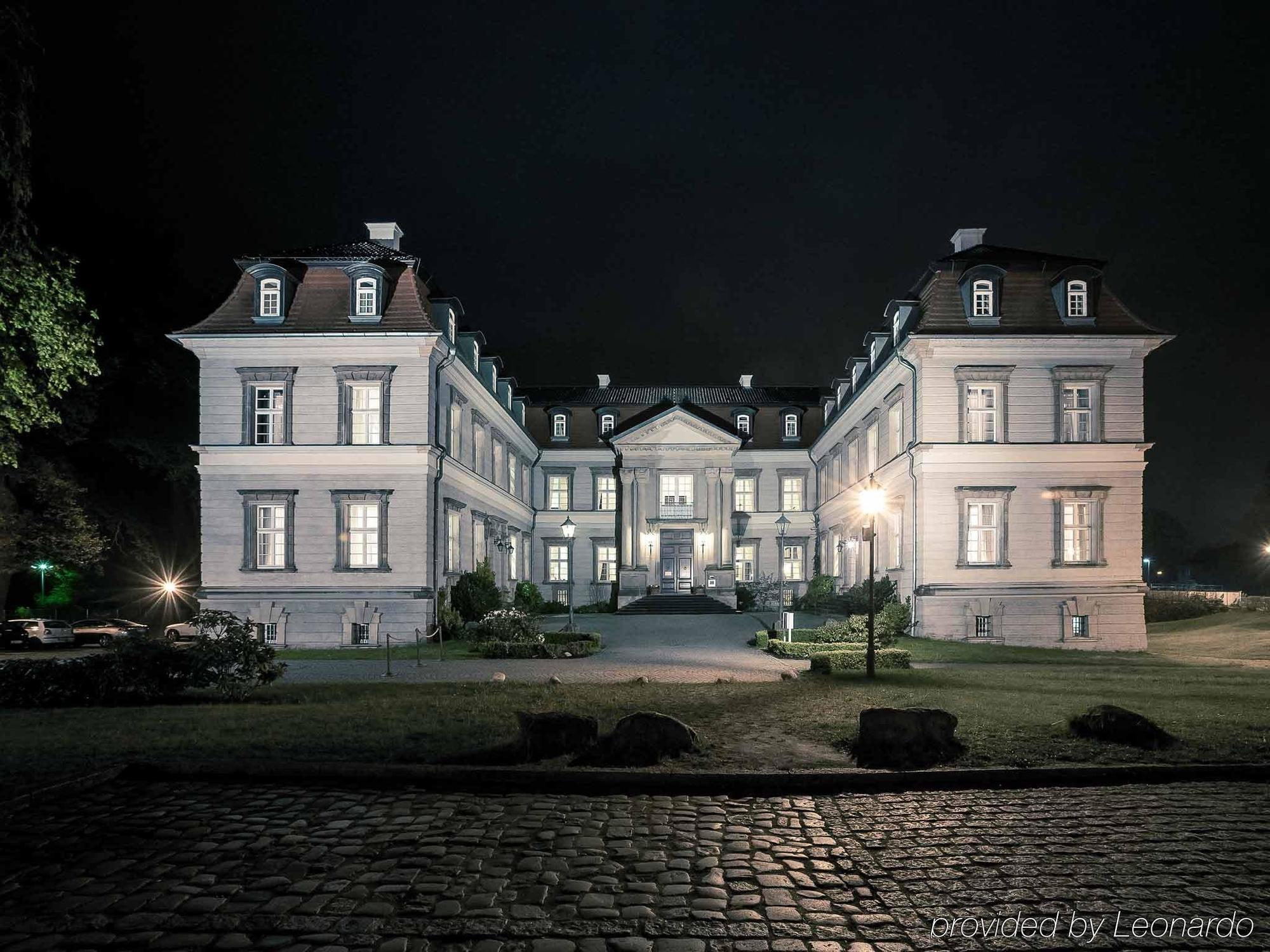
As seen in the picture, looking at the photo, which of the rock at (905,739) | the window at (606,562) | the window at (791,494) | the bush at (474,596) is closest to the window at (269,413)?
the bush at (474,596)

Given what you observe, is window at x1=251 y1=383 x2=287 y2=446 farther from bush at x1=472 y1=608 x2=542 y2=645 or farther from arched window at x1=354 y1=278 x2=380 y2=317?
bush at x1=472 y1=608 x2=542 y2=645

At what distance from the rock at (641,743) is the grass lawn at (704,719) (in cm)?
26

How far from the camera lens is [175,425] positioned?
1321 inches

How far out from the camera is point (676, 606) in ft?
124

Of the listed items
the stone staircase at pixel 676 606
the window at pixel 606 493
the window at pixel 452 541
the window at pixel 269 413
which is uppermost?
the window at pixel 269 413

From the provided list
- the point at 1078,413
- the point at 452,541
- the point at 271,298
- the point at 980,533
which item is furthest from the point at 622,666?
the point at 1078,413

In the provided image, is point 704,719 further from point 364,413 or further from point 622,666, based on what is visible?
point 364,413

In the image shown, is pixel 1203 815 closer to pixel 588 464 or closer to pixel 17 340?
pixel 17 340

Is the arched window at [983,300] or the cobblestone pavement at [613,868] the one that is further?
the arched window at [983,300]

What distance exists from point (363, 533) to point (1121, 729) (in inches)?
885

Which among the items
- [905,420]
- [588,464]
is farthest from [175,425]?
[905,420]

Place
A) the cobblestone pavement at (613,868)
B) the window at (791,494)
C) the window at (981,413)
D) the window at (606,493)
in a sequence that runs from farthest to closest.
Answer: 1. the window at (791,494)
2. the window at (606,493)
3. the window at (981,413)
4. the cobblestone pavement at (613,868)

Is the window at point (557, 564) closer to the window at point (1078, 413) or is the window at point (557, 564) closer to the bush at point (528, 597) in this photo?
the bush at point (528, 597)

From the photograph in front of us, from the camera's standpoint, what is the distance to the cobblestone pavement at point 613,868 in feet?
15.1
